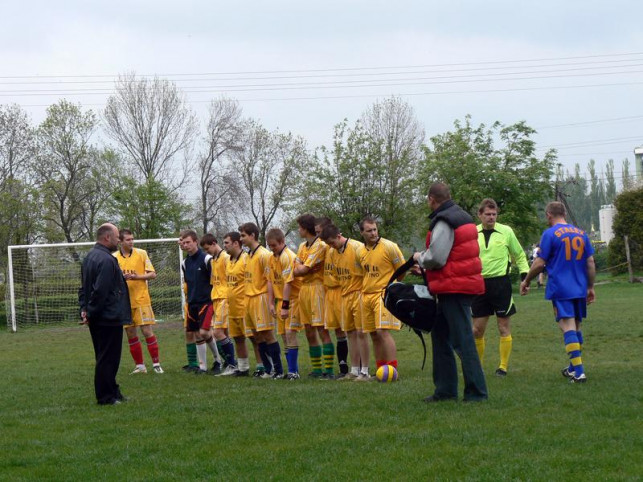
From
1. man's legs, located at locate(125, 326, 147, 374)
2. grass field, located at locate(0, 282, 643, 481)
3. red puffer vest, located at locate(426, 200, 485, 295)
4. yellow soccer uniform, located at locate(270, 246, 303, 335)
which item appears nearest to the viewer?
grass field, located at locate(0, 282, 643, 481)

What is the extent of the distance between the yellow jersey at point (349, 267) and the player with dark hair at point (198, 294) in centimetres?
281

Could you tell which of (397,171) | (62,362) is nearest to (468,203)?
(397,171)

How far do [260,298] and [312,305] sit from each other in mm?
774

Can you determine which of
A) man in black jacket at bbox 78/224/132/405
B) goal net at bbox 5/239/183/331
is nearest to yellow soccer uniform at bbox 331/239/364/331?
man in black jacket at bbox 78/224/132/405

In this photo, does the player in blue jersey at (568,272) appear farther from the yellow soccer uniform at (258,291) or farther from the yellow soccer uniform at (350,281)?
the yellow soccer uniform at (258,291)

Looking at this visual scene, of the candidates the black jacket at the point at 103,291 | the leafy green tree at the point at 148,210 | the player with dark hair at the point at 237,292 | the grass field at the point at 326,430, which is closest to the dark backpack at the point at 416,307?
the grass field at the point at 326,430

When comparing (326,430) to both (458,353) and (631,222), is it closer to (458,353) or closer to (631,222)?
(458,353)

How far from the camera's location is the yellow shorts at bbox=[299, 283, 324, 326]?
39.2 ft

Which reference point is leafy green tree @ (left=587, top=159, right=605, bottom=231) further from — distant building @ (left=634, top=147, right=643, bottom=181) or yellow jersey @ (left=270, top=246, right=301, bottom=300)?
yellow jersey @ (left=270, top=246, right=301, bottom=300)

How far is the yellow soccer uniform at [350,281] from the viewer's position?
11422 millimetres

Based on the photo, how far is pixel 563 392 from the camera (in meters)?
8.91

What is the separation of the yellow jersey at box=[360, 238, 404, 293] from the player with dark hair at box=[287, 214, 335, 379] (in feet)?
3.11

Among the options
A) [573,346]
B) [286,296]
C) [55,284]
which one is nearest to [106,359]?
[286,296]

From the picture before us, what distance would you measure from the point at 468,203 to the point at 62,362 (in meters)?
32.3
